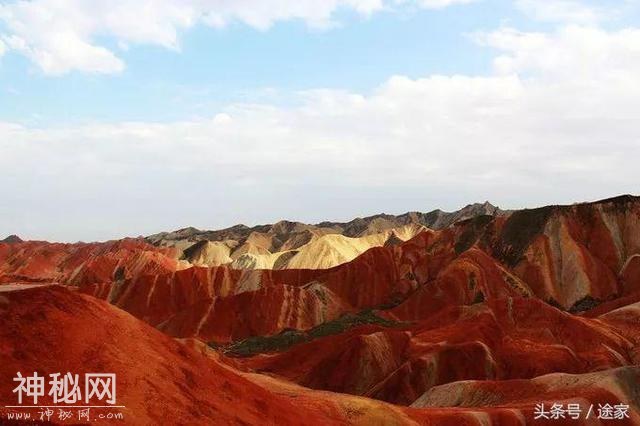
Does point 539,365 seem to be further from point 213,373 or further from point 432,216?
point 432,216

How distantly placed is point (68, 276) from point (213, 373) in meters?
118

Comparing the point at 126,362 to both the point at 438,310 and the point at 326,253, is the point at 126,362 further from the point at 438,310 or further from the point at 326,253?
the point at 326,253

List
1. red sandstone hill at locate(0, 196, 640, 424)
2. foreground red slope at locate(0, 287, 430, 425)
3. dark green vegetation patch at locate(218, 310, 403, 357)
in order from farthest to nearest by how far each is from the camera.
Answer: dark green vegetation patch at locate(218, 310, 403, 357) < red sandstone hill at locate(0, 196, 640, 424) < foreground red slope at locate(0, 287, 430, 425)

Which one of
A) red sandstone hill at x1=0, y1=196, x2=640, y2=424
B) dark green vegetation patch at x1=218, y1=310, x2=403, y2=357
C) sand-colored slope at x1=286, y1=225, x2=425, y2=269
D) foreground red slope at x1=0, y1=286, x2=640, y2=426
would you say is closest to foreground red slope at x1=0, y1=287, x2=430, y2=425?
foreground red slope at x1=0, y1=286, x2=640, y2=426

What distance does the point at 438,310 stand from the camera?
287 feet

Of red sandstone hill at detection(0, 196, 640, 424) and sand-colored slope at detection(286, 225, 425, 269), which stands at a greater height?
sand-colored slope at detection(286, 225, 425, 269)

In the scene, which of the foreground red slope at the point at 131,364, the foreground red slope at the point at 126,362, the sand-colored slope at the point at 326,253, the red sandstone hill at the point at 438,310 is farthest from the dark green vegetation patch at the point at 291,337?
the foreground red slope at the point at 126,362

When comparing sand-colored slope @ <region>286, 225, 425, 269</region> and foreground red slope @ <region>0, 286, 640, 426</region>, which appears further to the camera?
sand-colored slope @ <region>286, 225, 425, 269</region>

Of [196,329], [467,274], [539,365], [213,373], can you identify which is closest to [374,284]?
[467,274]

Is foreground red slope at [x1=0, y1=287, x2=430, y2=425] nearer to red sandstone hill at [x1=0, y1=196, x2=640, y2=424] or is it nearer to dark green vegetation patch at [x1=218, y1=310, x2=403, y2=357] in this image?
red sandstone hill at [x1=0, y1=196, x2=640, y2=424]

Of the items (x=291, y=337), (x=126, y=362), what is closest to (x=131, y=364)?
(x=126, y=362)

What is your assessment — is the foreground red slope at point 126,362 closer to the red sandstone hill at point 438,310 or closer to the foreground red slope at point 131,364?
the foreground red slope at point 131,364

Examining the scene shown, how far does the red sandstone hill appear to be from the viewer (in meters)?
51.9

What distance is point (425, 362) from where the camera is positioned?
54.8 m
